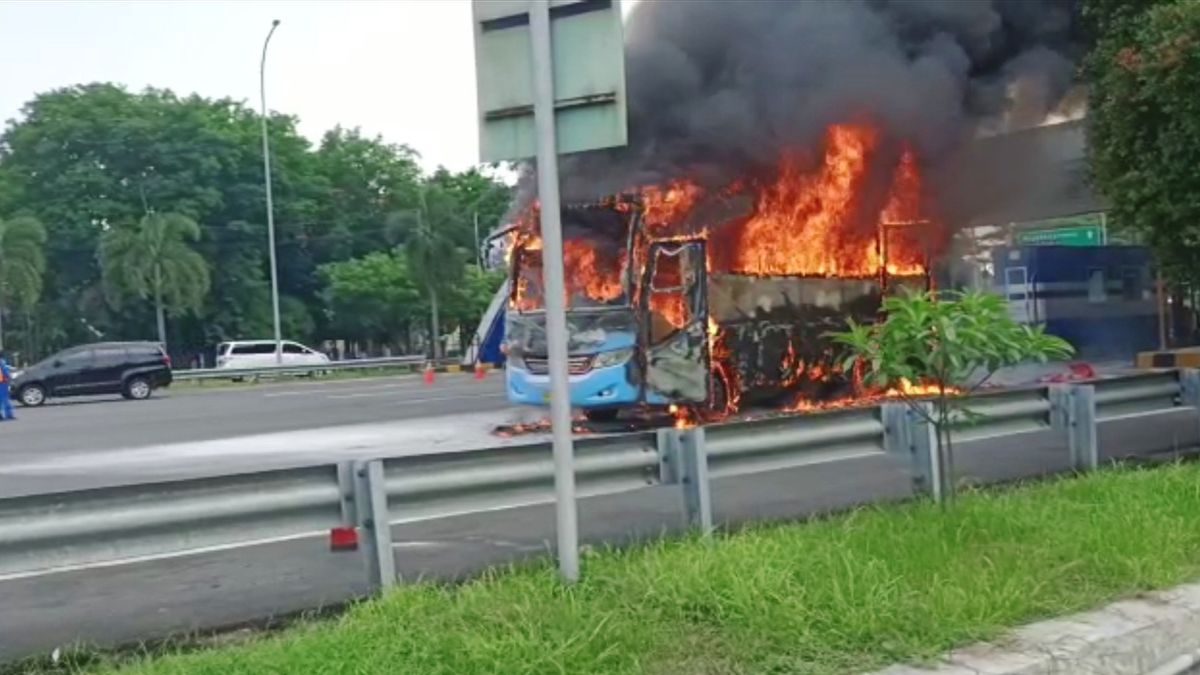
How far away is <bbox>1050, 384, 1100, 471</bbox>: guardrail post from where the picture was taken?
9203mm

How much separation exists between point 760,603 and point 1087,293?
797 inches

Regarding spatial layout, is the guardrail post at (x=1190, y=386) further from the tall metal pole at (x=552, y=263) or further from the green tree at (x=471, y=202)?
the green tree at (x=471, y=202)

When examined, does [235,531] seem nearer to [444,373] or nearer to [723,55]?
[723,55]

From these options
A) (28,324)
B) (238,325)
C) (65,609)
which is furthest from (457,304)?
(65,609)

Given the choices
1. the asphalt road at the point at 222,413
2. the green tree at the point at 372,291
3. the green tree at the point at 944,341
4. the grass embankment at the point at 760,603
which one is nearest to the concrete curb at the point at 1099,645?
the grass embankment at the point at 760,603

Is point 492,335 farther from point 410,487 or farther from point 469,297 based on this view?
point 469,297

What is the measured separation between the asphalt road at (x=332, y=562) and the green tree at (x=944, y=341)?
1.53m

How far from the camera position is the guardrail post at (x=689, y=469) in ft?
22.8

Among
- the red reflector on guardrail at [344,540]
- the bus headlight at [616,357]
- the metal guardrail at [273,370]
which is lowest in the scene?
the metal guardrail at [273,370]

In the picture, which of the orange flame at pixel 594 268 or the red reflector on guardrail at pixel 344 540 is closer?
the red reflector on guardrail at pixel 344 540

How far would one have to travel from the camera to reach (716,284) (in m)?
15.5

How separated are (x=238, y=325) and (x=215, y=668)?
170ft

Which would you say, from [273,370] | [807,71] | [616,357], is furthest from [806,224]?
[273,370]

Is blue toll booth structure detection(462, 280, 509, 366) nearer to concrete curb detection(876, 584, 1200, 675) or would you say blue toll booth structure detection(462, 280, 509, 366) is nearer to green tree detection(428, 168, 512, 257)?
concrete curb detection(876, 584, 1200, 675)
